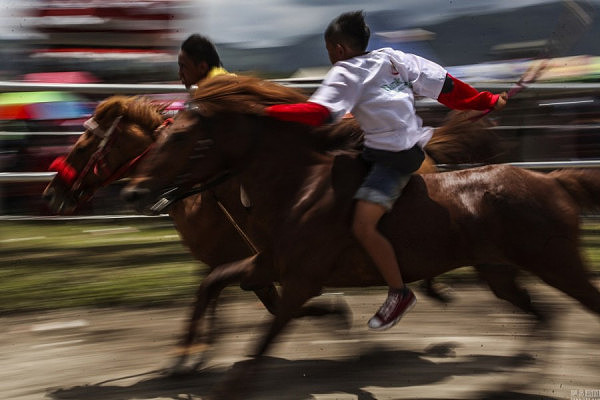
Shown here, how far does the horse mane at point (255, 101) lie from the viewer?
3.91 meters

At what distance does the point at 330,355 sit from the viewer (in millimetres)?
4859

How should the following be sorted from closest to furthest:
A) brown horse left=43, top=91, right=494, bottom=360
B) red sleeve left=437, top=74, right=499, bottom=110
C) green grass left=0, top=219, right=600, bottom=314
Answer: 1. red sleeve left=437, top=74, right=499, bottom=110
2. brown horse left=43, top=91, right=494, bottom=360
3. green grass left=0, top=219, right=600, bottom=314

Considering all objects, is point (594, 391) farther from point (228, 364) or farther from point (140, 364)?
point (140, 364)

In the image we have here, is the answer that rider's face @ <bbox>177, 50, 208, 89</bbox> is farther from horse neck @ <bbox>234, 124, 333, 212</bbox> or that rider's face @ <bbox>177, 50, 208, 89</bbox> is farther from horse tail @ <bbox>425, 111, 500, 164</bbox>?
horse tail @ <bbox>425, 111, 500, 164</bbox>

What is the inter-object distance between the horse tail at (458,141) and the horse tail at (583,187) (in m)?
0.92

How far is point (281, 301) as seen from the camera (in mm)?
3818

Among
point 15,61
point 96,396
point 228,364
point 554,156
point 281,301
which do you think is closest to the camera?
point 281,301

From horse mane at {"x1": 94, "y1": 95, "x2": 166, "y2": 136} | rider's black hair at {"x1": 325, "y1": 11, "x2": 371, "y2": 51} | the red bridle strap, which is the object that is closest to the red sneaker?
rider's black hair at {"x1": 325, "y1": 11, "x2": 371, "y2": 51}

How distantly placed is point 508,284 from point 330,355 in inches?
44.3

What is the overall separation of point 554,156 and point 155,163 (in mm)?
5022

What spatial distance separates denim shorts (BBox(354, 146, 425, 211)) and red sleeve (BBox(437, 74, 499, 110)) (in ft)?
1.29

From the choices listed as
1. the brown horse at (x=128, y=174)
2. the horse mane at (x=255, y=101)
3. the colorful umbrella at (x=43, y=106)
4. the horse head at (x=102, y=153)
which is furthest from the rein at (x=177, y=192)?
the colorful umbrella at (x=43, y=106)

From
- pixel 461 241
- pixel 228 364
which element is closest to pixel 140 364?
pixel 228 364

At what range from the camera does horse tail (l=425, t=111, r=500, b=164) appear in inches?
198
